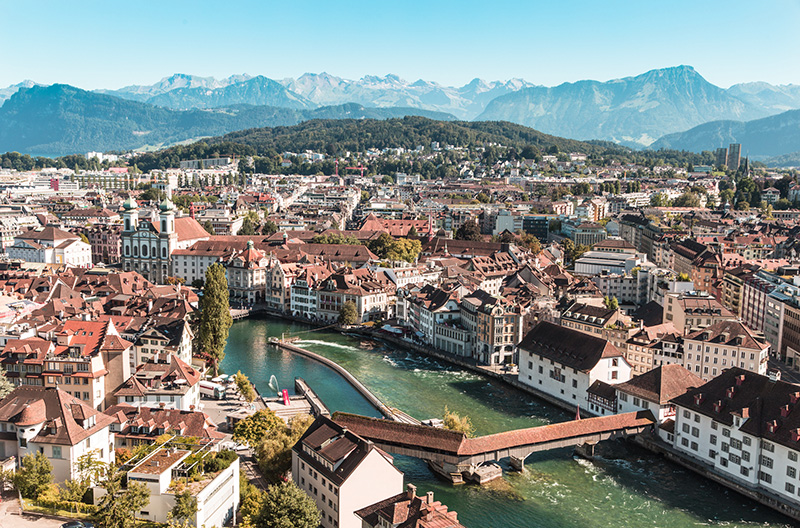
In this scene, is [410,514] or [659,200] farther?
[659,200]

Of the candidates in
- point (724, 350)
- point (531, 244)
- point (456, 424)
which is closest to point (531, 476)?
point (456, 424)

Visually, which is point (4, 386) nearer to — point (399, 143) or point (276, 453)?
point (276, 453)

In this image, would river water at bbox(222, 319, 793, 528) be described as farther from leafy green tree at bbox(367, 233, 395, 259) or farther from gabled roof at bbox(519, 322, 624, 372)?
leafy green tree at bbox(367, 233, 395, 259)

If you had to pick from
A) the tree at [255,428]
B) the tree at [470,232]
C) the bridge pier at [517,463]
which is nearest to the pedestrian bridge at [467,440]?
the bridge pier at [517,463]

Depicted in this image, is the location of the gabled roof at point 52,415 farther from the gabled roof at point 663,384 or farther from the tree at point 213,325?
the gabled roof at point 663,384

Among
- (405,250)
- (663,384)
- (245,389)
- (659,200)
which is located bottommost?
(245,389)

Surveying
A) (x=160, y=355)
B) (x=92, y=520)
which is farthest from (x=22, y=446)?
(x=160, y=355)

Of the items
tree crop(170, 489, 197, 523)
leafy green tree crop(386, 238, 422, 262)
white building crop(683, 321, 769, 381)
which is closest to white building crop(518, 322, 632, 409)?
white building crop(683, 321, 769, 381)
